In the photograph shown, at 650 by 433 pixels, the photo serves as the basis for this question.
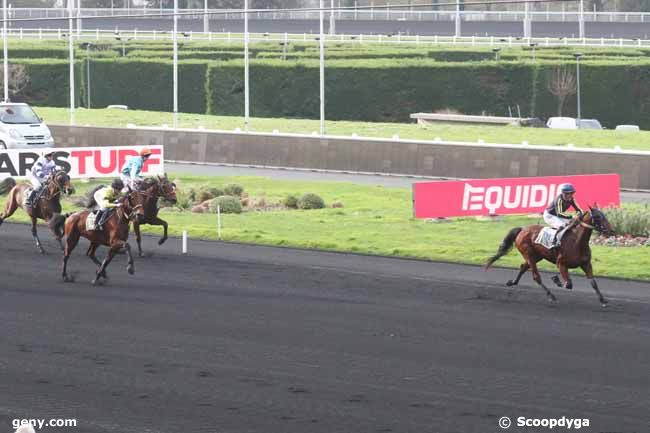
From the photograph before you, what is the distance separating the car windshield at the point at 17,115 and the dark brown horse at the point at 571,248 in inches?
1093

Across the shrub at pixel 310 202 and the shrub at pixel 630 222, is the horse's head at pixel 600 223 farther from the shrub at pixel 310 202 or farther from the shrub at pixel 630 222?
the shrub at pixel 310 202

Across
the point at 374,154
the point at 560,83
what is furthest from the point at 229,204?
the point at 560,83

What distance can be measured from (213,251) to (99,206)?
4.00 metres

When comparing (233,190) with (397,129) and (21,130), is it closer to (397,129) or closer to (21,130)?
(21,130)

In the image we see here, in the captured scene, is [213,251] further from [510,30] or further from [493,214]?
[510,30]

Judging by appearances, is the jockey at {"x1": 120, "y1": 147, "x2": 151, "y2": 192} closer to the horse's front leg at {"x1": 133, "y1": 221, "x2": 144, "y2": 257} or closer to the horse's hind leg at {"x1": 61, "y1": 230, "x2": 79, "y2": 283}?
the horse's front leg at {"x1": 133, "y1": 221, "x2": 144, "y2": 257}

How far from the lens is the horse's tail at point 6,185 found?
28.4 m

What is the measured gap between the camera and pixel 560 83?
63.8 meters

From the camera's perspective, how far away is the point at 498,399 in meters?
12.7

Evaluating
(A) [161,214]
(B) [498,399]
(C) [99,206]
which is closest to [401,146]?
(A) [161,214]

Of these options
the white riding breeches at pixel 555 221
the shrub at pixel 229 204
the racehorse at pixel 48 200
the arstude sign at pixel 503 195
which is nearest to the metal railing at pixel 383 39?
the shrub at pixel 229 204

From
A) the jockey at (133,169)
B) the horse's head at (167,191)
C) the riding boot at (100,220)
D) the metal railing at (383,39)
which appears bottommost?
the riding boot at (100,220)

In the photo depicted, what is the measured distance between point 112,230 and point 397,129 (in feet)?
105

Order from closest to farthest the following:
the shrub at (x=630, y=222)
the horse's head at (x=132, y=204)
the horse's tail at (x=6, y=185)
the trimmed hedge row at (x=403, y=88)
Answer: the horse's head at (x=132, y=204)
the shrub at (x=630, y=222)
the horse's tail at (x=6, y=185)
the trimmed hedge row at (x=403, y=88)
